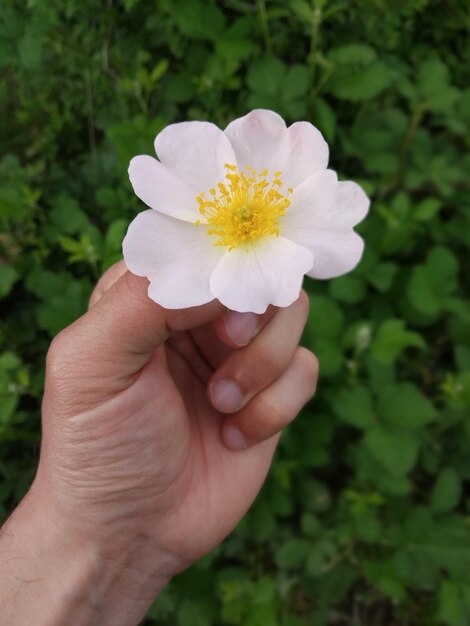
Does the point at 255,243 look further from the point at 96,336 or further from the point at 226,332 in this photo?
the point at 96,336

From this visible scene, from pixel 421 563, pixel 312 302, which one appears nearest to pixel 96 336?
pixel 312 302

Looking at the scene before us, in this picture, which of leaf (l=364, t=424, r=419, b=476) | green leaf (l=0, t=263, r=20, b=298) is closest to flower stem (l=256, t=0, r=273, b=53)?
green leaf (l=0, t=263, r=20, b=298)

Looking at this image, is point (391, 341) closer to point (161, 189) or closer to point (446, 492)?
point (446, 492)

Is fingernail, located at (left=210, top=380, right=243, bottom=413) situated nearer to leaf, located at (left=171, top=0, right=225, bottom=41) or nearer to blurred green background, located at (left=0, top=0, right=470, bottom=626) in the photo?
blurred green background, located at (left=0, top=0, right=470, bottom=626)

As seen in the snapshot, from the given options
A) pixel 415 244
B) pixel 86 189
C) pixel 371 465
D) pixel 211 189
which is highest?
pixel 211 189

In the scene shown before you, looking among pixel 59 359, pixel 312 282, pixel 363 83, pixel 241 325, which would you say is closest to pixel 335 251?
pixel 241 325

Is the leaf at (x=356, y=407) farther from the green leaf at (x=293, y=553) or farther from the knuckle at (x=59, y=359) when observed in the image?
the knuckle at (x=59, y=359)

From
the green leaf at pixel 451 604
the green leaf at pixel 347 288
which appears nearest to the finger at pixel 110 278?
the green leaf at pixel 347 288
